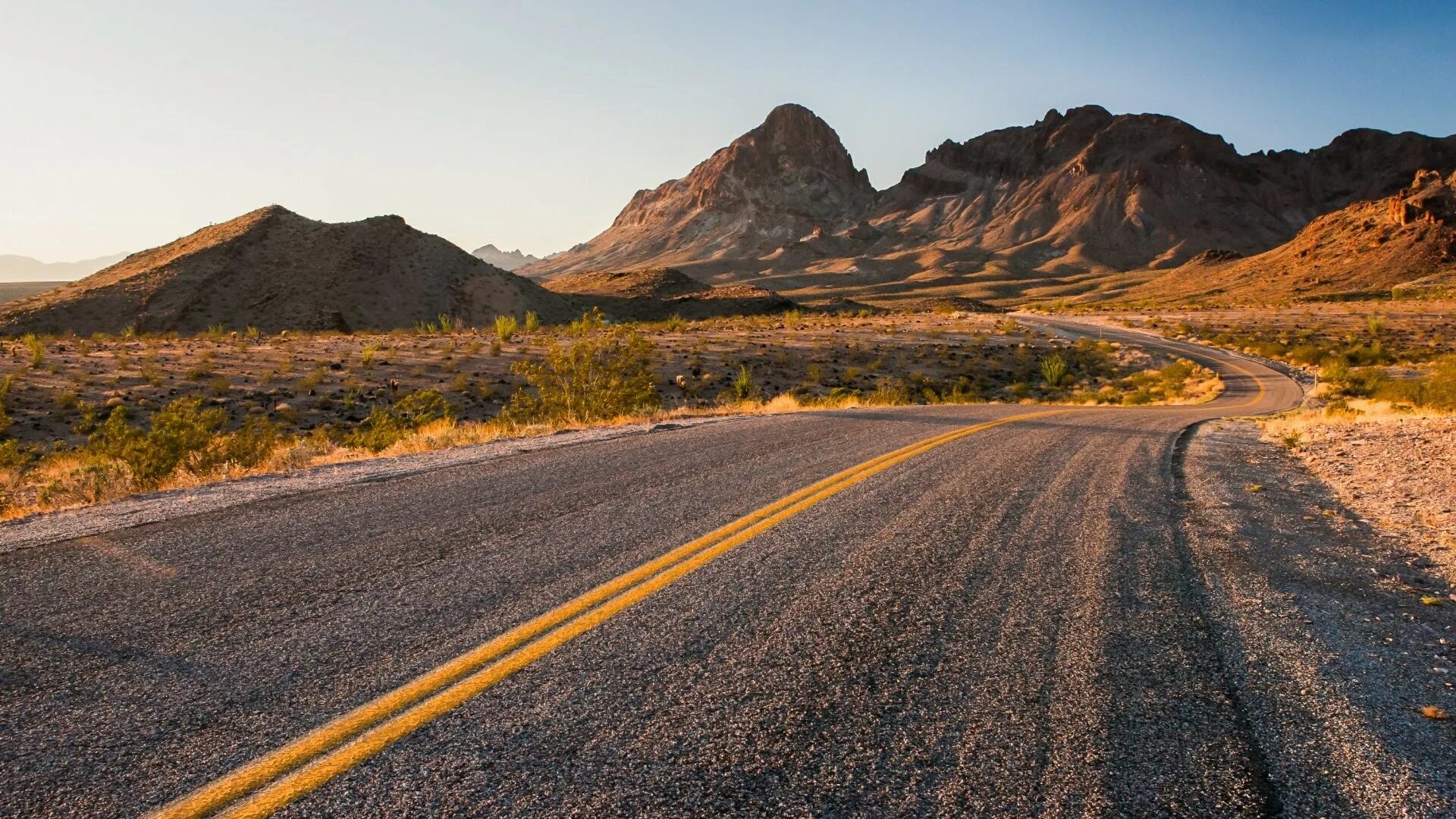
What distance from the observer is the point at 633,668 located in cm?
326

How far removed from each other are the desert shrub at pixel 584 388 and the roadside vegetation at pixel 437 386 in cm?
5

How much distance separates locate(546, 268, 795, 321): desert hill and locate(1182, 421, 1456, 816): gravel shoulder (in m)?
64.3

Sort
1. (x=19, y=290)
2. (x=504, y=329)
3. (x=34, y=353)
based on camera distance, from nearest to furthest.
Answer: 1. (x=34, y=353)
2. (x=504, y=329)
3. (x=19, y=290)

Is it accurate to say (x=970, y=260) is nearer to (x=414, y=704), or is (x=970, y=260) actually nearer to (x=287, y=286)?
(x=287, y=286)

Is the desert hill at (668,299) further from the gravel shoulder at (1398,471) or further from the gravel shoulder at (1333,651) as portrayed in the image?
the gravel shoulder at (1333,651)

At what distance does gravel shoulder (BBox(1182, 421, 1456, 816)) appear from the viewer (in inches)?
105

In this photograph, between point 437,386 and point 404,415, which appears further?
point 437,386

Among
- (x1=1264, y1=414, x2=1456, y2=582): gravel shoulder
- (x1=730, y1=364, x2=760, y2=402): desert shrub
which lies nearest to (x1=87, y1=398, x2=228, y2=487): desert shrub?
(x1=1264, y1=414, x2=1456, y2=582): gravel shoulder

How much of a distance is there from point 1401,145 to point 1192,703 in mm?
263437

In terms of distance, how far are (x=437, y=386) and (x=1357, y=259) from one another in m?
121

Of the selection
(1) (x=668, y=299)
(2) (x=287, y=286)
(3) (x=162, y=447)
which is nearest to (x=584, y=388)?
(3) (x=162, y=447)

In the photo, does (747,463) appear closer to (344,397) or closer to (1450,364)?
(344,397)

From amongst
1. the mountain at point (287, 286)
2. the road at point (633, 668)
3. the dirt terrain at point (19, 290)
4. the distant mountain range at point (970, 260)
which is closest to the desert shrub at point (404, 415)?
the road at point (633, 668)

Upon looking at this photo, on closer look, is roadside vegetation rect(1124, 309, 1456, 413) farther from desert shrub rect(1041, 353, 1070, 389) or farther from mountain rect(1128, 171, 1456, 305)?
mountain rect(1128, 171, 1456, 305)
